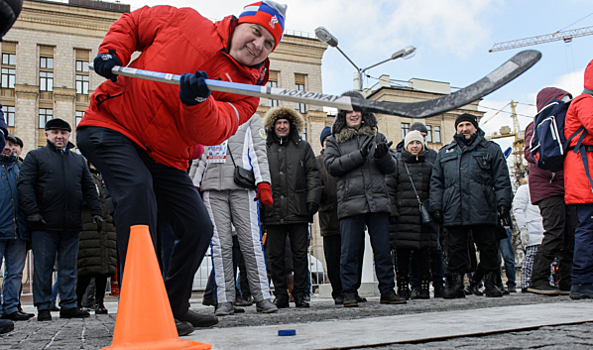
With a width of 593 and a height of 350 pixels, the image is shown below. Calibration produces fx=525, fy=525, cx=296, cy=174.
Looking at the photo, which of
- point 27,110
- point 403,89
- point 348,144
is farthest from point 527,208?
point 403,89

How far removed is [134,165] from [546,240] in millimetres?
4865

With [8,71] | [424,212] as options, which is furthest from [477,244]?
[8,71]

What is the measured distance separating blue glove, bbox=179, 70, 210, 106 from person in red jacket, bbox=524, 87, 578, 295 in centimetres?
446

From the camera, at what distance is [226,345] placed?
7.58ft

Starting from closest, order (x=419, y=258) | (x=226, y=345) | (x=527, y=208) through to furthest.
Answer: (x=226, y=345), (x=419, y=258), (x=527, y=208)

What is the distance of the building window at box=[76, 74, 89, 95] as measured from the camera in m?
29.2

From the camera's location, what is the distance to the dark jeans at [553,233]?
577cm

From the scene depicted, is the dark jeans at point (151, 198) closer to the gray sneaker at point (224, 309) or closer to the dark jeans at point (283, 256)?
the gray sneaker at point (224, 309)

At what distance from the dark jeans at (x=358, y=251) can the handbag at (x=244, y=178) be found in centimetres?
113

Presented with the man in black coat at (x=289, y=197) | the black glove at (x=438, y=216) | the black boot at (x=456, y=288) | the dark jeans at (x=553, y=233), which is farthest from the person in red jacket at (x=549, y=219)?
the man in black coat at (x=289, y=197)

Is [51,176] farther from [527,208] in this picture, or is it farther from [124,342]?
[527,208]

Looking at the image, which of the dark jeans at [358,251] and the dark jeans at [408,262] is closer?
the dark jeans at [358,251]

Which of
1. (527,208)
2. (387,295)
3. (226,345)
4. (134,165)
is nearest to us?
(226,345)

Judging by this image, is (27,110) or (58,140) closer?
(58,140)
